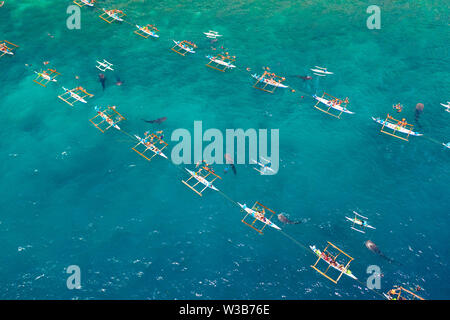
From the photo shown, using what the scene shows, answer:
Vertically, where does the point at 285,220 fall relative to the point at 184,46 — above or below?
below

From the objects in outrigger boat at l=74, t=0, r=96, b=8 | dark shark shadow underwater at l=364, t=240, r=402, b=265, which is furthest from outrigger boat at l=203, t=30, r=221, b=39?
dark shark shadow underwater at l=364, t=240, r=402, b=265

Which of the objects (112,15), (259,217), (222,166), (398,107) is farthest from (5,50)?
(398,107)

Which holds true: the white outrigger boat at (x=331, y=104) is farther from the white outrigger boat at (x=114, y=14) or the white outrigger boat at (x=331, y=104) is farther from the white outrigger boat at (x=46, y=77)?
the white outrigger boat at (x=46, y=77)

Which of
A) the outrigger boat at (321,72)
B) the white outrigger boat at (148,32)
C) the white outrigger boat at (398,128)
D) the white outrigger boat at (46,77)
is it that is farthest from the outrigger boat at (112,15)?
the white outrigger boat at (398,128)

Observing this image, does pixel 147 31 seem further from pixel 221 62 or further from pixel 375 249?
pixel 375 249

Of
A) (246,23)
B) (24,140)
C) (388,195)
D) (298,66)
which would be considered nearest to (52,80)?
(24,140)
